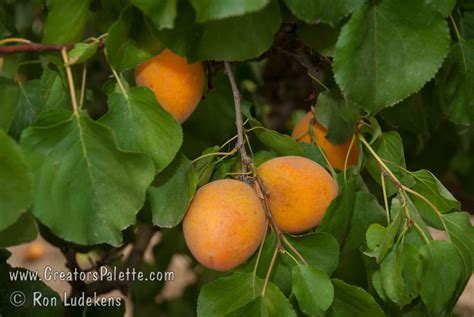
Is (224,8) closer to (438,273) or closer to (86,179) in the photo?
(86,179)

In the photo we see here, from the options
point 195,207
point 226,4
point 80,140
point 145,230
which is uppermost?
point 226,4

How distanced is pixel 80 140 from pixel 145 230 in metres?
0.90

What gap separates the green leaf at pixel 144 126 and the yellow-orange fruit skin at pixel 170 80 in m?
0.05

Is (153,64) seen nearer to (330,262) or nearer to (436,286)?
(330,262)

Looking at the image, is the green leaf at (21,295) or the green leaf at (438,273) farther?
the green leaf at (21,295)

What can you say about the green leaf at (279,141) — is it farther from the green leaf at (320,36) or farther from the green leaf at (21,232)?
the green leaf at (21,232)

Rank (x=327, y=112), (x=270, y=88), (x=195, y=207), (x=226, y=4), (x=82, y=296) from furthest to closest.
Answer: (x=270, y=88) → (x=82, y=296) → (x=327, y=112) → (x=195, y=207) → (x=226, y=4)

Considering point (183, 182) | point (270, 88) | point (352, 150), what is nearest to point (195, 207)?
point (183, 182)

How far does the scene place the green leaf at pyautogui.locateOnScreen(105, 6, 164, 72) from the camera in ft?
2.71

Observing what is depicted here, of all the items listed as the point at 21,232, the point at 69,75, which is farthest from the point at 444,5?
the point at 21,232

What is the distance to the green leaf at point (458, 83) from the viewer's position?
1.04 meters

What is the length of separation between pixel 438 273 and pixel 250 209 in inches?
8.9

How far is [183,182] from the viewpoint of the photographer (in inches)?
36.0

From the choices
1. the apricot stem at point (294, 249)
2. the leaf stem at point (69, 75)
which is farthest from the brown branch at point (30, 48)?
the apricot stem at point (294, 249)
